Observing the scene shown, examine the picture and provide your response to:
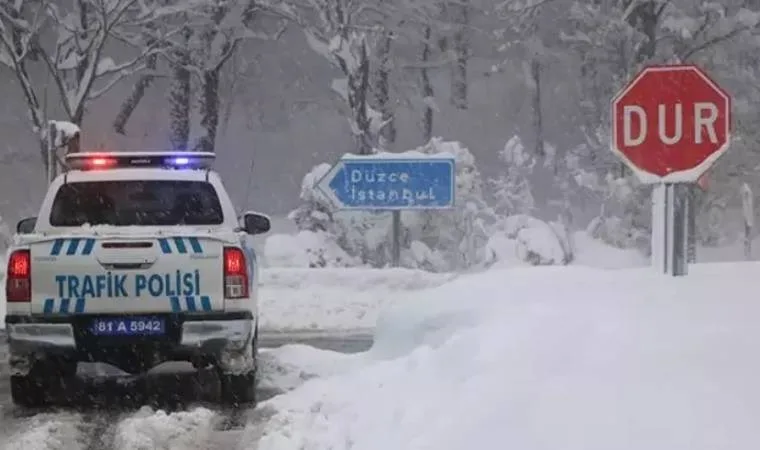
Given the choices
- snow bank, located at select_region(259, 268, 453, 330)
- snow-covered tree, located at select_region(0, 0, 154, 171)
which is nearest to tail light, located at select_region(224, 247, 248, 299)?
snow bank, located at select_region(259, 268, 453, 330)

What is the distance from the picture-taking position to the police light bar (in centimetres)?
991

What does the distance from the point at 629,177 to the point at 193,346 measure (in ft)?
60.8

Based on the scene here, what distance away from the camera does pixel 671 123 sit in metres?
8.89

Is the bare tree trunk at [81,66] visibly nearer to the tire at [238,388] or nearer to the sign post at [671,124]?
the tire at [238,388]

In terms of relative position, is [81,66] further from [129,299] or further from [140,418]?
[140,418]

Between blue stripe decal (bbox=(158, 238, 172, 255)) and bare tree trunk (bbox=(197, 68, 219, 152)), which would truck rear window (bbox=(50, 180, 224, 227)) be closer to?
blue stripe decal (bbox=(158, 238, 172, 255))

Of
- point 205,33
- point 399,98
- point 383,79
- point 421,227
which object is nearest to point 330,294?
point 421,227

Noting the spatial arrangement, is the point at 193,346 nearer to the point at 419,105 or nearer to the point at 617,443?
the point at 617,443

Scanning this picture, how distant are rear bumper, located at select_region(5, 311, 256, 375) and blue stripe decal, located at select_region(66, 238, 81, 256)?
1.54 ft

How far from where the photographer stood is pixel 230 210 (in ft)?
32.3

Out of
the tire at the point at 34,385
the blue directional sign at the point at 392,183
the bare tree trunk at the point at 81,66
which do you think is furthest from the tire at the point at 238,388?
the bare tree trunk at the point at 81,66

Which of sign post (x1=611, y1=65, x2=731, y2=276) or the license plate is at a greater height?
sign post (x1=611, y1=65, x2=731, y2=276)

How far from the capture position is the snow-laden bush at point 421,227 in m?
22.2

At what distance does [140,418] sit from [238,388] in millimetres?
1014
